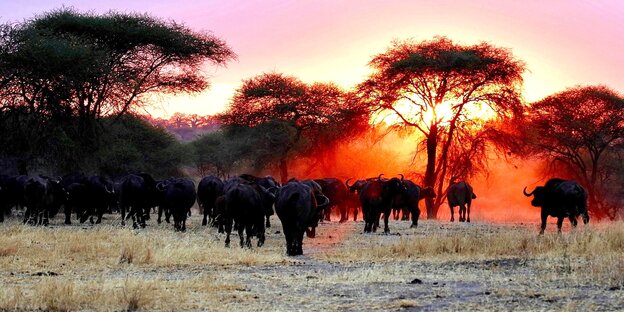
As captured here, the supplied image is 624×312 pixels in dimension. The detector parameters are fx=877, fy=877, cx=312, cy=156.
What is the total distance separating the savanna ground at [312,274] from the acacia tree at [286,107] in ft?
112

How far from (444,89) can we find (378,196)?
20.1 meters

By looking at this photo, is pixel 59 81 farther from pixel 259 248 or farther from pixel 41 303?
pixel 41 303

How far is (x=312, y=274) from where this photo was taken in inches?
545

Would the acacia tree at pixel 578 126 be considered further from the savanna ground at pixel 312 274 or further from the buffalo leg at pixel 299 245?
the buffalo leg at pixel 299 245

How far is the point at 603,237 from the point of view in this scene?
59.3ft

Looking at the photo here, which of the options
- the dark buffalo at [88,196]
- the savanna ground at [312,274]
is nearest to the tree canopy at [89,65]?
the dark buffalo at [88,196]

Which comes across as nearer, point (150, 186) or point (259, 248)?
point (259, 248)

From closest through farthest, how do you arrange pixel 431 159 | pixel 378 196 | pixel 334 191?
pixel 378 196, pixel 334 191, pixel 431 159

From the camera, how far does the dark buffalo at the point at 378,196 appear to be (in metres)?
25.5

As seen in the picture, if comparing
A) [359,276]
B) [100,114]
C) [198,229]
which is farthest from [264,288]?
[100,114]

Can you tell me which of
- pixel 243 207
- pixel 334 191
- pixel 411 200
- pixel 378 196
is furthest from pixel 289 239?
pixel 334 191

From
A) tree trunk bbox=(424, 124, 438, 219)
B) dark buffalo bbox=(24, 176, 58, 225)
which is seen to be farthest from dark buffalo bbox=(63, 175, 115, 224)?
tree trunk bbox=(424, 124, 438, 219)

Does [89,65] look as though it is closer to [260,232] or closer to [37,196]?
[37,196]

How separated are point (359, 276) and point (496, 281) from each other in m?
2.03
